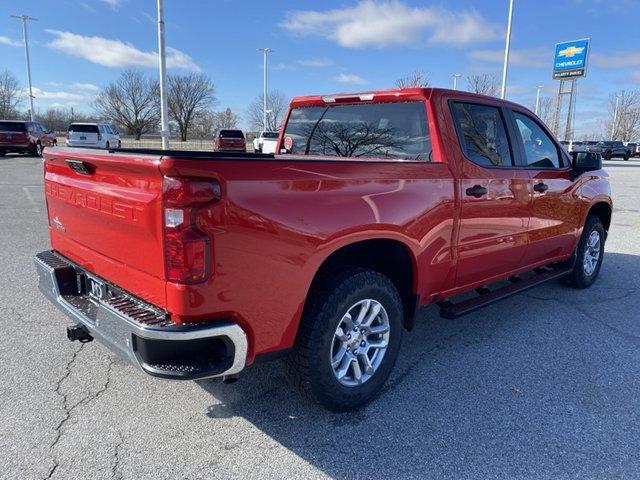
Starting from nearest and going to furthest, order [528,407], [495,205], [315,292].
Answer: [315,292], [528,407], [495,205]

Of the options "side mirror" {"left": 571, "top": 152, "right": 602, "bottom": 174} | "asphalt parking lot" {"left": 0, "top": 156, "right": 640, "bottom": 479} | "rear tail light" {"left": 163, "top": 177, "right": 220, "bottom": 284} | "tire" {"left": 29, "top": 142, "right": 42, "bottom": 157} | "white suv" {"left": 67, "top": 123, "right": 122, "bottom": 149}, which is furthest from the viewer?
"white suv" {"left": 67, "top": 123, "right": 122, "bottom": 149}

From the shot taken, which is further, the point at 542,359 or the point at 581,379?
the point at 542,359

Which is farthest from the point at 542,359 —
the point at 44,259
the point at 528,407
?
the point at 44,259

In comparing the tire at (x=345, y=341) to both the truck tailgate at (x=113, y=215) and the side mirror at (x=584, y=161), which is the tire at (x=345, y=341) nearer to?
the truck tailgate at (x=113, y=215)

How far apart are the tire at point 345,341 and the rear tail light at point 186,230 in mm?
782

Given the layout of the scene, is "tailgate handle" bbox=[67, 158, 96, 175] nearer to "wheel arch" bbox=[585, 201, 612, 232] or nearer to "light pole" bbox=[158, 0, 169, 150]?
"wheel arch" bbox=[585, 201, 612, 232]

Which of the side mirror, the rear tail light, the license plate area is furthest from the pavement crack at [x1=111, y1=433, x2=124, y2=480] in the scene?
the side mirror

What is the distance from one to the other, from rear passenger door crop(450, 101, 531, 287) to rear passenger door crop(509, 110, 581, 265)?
0.54 ft

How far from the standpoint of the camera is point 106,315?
2.48 meters

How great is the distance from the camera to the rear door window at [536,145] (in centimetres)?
430

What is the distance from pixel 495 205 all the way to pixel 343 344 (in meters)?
1.72

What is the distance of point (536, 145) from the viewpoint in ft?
14.7

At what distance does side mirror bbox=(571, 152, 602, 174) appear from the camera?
4.80 m

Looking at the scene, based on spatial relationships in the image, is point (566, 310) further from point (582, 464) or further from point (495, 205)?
point (582, 464)
